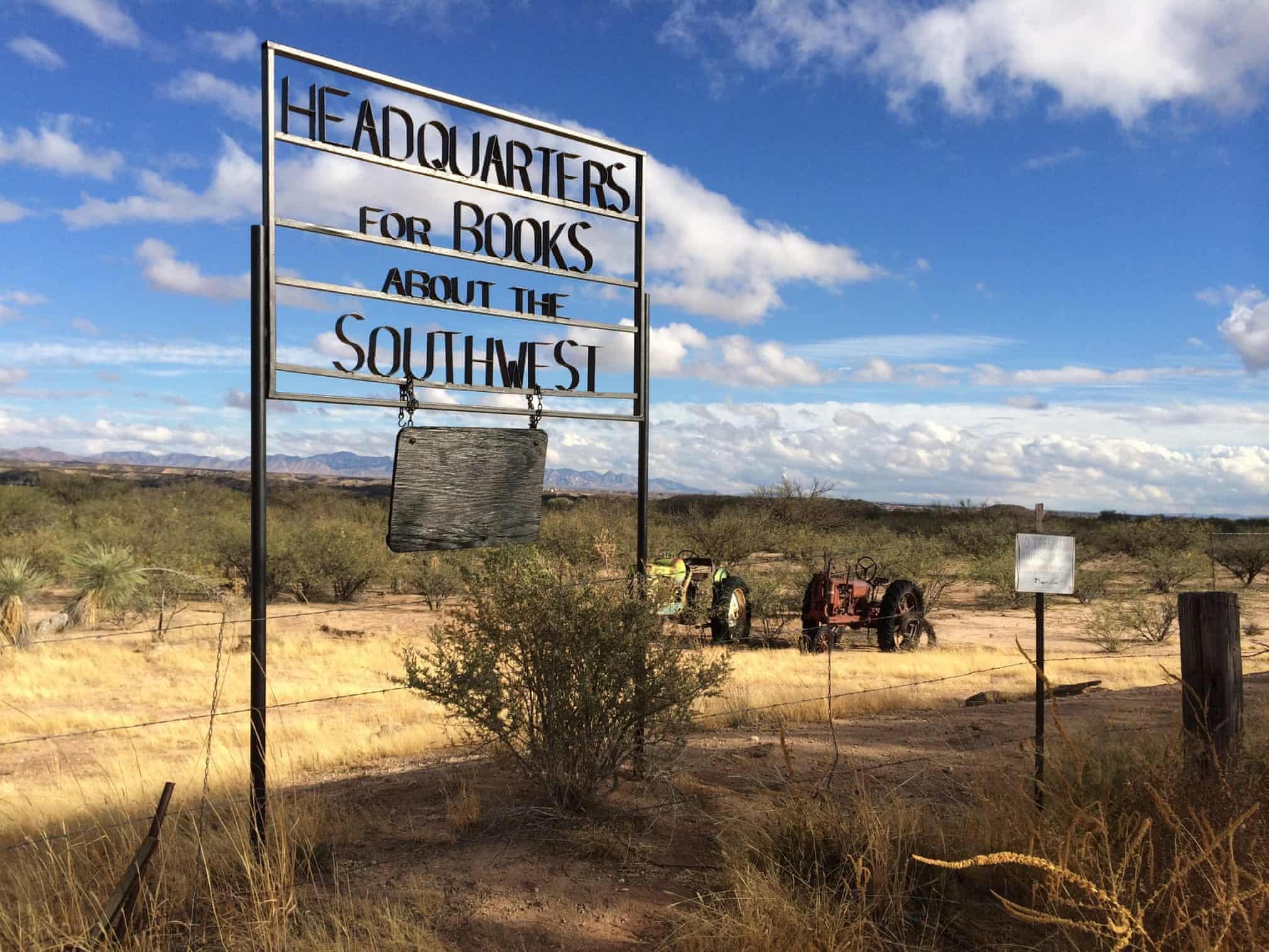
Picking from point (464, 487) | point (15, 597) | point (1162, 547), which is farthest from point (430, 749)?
point (1162, 547)

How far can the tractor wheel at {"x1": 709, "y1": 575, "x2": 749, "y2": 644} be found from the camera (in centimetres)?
1427

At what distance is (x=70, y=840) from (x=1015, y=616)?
2086cm

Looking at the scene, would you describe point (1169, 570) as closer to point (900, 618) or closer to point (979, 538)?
point (979, 538)

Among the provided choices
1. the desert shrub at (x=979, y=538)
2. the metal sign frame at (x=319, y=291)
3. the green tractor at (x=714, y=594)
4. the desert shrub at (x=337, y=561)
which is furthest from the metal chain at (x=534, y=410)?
the desert shrub at (x=979, y=538)

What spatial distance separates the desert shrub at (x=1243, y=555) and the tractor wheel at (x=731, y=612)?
1921 cm

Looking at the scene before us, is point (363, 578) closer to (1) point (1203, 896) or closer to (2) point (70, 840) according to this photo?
(2) point (70, 840)

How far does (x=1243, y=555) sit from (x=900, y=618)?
783 inches

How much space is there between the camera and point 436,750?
303 inches

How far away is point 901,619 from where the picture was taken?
49.8 feet

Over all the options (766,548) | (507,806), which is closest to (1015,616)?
(766,548)

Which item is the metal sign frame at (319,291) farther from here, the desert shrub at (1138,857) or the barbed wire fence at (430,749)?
the desert shrub at (1138,857)

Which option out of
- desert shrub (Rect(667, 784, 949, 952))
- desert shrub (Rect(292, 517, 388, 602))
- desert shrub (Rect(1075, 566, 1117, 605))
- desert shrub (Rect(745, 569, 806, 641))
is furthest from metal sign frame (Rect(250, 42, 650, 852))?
desert shrub (Rect(1075, 566, 1117, 605))

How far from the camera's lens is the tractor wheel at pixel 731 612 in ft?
46.8

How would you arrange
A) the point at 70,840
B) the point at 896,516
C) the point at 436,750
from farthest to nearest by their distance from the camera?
the point at 896,516, the point at 436,750, the point at 70,840
